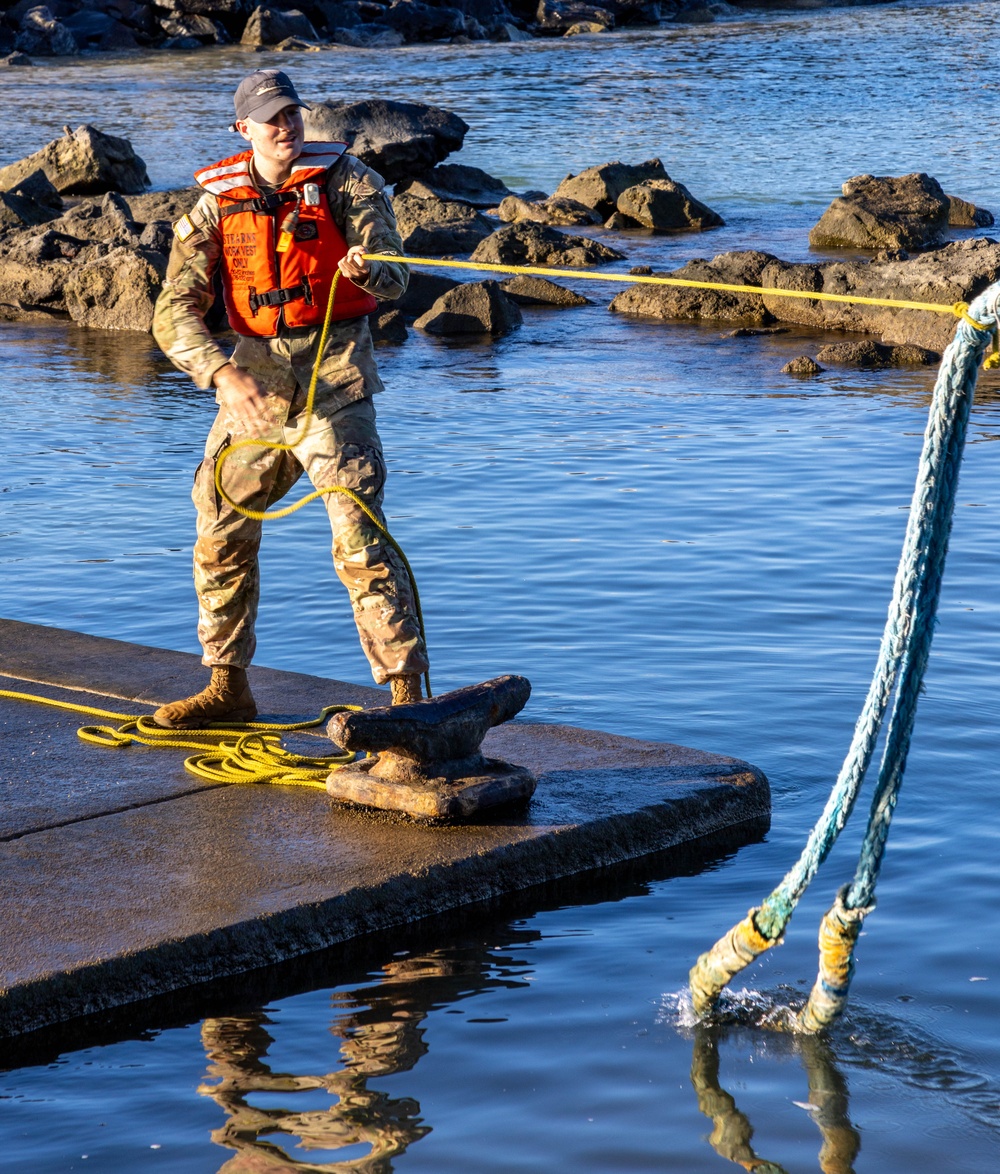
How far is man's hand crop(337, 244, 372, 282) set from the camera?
523 cm

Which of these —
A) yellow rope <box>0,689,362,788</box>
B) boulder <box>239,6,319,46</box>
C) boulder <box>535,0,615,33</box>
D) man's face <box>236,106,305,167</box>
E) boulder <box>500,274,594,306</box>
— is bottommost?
yellow rope <box>0,689,362,788</box>

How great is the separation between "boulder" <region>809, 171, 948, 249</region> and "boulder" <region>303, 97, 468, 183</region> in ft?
24.5

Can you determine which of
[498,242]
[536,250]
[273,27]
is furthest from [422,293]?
[273,27]

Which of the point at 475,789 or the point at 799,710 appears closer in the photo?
the point at 475,789

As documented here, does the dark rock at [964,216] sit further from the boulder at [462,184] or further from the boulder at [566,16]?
the boulder at [566,16]

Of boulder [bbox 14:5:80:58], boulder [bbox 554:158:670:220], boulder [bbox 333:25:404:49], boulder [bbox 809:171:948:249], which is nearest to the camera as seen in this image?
boulder [bbox 809:171:948:249]

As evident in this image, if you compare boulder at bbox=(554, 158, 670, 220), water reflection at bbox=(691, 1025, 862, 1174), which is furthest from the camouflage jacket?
boulder at bbox=(554, 158, 670, 220)

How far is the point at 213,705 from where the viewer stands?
18.9 feet

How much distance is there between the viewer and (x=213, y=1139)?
3.77 metres

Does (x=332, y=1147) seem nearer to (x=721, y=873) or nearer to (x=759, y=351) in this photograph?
(x=721, y=873)

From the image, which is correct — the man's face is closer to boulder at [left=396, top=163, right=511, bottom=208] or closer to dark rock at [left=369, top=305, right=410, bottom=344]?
dark rock at [left=369, top=305, right=410, bottom=344]

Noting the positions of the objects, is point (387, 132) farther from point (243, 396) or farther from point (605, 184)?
point (243, 396)

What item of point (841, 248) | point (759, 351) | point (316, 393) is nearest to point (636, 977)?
point (316, 393)

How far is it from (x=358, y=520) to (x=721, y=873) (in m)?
1.58
